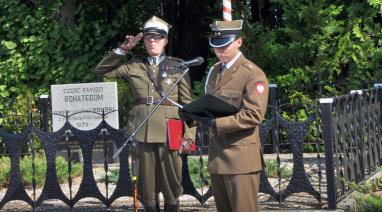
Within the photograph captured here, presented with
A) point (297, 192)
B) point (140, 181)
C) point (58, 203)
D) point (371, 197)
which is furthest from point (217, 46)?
point (58, 203)

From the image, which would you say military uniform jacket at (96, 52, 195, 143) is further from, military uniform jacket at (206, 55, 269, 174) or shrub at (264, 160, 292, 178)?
shrub at (264, 160, 292, 178)

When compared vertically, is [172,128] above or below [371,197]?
above

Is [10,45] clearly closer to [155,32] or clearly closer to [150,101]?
[150,101]

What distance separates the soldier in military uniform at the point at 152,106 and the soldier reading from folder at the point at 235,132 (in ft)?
4.35

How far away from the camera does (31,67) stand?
53.4ft

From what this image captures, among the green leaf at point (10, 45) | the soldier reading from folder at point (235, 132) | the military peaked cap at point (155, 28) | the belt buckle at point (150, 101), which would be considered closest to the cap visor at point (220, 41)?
the soldier reading from folder at point (235, 132)

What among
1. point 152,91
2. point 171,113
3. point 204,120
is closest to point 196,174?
point 171,113

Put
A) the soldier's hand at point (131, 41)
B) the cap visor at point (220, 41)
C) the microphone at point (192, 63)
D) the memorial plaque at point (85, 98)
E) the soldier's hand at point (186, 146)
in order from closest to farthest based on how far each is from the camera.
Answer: the cap visor at point (220, 41), the microphone at point (192, 63), the soldier's hand at point (186, 146), the soldier's hand at point (131, 41), the memorial plaque at point (85, 98)

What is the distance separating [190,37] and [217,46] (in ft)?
36.4

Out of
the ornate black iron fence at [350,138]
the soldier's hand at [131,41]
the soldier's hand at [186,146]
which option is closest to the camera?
the soldier's hand at [186,146]

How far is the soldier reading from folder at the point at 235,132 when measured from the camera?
554 centimetres

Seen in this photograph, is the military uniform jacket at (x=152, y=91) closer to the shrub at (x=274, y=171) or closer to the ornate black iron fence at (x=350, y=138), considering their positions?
the ornate black iron fence at (x=350, y=138)

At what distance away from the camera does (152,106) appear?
7012mm

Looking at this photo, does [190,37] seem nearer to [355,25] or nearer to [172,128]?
[355,25]
